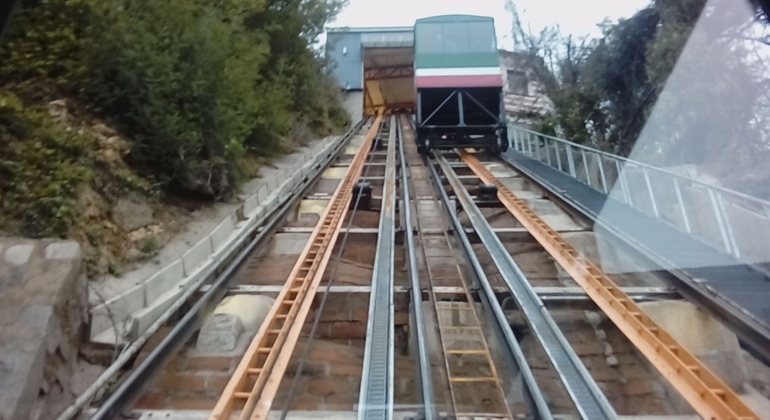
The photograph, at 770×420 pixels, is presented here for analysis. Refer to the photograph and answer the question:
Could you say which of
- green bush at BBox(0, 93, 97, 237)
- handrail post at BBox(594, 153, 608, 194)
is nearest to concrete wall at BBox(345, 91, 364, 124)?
handrail post at BBox(594, 153, 608, 194)

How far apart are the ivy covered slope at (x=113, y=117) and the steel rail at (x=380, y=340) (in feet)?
5.80

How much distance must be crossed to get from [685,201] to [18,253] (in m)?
5.35

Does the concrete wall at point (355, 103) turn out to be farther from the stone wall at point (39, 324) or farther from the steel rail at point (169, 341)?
the stone wall at point (39, 324)

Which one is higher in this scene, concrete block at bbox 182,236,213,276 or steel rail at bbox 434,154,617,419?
concrete block at bbox 182,236,213,276

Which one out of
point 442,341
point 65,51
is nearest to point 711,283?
point 442,341

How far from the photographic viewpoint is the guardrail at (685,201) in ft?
16.0

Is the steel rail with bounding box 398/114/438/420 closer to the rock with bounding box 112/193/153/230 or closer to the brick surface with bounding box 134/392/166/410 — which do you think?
the brick surface with bounding box 134/392/166/410

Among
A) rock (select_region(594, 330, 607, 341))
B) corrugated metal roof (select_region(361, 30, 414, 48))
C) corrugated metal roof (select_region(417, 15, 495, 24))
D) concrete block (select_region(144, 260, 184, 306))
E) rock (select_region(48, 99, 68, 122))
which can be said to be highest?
corrugated metal roof (select_region(361, 30, 414, 48))

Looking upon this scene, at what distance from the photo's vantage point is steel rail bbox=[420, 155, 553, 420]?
288 cm

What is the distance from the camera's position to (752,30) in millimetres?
6137

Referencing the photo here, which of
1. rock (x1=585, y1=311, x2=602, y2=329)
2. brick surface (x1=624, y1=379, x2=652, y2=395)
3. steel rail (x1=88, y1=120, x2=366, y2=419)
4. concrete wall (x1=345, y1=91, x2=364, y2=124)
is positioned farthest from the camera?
concrete wall (x1=345, y1=91, x2=364, y2=124)

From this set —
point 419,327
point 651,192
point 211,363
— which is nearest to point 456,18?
point 651,192

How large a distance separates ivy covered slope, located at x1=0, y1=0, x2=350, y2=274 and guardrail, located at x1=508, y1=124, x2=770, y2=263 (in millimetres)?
4373

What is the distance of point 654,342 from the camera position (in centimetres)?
335
